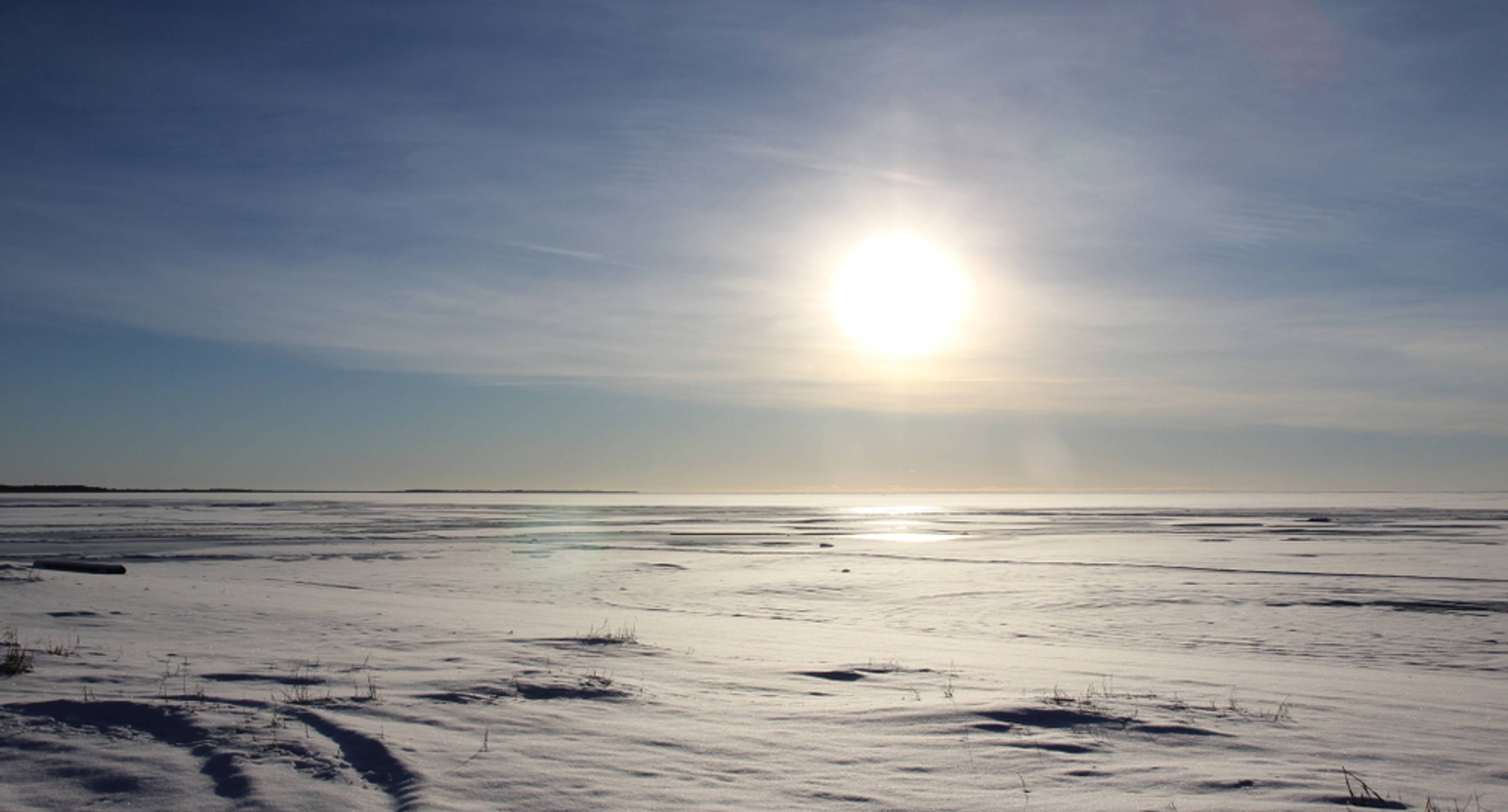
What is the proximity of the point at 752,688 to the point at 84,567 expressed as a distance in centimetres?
1942

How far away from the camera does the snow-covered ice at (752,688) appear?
17.1 feet

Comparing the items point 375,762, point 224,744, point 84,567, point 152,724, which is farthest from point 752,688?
point 84,567

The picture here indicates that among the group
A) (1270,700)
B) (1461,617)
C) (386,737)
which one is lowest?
(386,737)

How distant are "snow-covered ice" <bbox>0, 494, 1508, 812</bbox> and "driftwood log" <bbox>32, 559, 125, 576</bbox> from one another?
601 mm

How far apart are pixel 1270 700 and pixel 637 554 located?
78.9ft

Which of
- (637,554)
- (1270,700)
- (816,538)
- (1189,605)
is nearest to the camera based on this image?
(1270,700)

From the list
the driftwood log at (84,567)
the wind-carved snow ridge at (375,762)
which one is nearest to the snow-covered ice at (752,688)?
the wind-carved snow ridge at (375,762)

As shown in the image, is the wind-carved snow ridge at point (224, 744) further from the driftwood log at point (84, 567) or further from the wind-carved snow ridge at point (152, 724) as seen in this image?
the driftwood log at point (84, 567)

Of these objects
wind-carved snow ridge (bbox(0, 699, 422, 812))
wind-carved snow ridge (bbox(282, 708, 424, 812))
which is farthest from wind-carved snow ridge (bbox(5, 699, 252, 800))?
wind-carved snow ridge (bbox(282, 708, 424, 812))

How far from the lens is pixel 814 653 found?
10.9m

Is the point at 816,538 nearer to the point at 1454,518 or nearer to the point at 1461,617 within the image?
the point at 1461,617

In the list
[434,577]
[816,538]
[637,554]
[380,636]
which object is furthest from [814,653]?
[816,538]

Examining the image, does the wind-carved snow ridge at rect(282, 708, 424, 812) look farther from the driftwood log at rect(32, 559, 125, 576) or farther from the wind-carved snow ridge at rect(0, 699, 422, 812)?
the driftwood log at rect(32, 559, 125, 576)

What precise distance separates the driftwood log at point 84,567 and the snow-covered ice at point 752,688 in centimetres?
60
